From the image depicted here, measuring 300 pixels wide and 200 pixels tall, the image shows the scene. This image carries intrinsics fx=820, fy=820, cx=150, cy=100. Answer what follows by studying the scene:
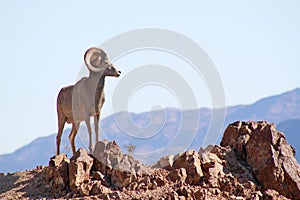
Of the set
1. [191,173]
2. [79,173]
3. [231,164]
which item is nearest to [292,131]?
[231,164]

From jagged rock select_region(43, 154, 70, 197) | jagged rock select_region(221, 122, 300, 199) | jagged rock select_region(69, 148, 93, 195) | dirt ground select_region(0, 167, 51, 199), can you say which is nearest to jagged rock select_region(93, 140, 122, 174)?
jagged rock select_region(69, 148, 93, 195)

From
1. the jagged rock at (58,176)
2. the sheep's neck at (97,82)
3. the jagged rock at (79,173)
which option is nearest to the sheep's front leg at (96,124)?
the sheep's neck at (97,82)

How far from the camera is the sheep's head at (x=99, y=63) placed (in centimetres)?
2622

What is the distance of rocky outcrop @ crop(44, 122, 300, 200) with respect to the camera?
73.5ft

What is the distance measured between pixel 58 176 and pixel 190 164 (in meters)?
3.75

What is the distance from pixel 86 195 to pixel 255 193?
4.64 metres

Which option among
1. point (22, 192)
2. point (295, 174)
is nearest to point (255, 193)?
point (295, 174)

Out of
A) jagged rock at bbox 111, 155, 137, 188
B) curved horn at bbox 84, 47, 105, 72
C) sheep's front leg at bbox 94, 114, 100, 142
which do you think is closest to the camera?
jagged rock at bbox 111, 155, 137, 188

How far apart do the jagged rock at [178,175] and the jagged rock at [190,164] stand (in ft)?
0.52

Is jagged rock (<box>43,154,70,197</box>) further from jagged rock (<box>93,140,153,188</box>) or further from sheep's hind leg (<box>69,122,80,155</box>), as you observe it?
sheep's hind leg (<box>69,122,80,155</box>)

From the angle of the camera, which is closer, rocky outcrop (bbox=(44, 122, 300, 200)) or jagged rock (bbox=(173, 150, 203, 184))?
rocky outcrop (bbox=(44, 122, 300, 200))

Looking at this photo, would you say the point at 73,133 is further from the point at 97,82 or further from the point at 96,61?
the point at 96,61

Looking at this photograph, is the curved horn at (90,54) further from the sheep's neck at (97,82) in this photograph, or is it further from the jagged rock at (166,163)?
the jagged rock at (166,163)

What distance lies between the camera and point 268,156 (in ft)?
78.6
